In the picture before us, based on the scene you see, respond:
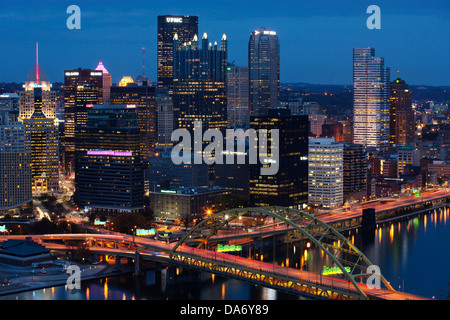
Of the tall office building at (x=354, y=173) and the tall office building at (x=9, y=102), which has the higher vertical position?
the tall office building at (x=9, y=102)

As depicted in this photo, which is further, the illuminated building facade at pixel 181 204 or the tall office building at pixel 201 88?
the tall office building at pixel 201 88

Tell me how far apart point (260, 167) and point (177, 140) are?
75.6ft

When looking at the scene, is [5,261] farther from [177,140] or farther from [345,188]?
[177,140]

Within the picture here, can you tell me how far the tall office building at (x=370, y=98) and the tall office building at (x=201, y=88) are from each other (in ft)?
78.2

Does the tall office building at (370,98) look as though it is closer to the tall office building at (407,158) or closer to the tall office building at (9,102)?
the tall office building at (407,158)

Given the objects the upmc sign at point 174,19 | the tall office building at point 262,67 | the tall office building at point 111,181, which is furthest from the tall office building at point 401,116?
the tall office building at point 111,181

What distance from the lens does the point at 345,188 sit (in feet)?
174

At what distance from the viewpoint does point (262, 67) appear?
8812 centimetres

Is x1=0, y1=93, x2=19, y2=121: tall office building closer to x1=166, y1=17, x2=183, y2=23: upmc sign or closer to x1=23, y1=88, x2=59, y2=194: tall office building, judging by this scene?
x1=23, y1=88, x2=59, y2=194: tall office building

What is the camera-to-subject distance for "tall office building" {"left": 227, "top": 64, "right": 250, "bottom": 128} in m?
86.8

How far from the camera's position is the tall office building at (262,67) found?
87.9 metres

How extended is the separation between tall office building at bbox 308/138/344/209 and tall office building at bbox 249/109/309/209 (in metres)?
1.70

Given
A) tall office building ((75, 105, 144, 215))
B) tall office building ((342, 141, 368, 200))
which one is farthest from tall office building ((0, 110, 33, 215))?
tall office building ((342, 141, 368, 200))

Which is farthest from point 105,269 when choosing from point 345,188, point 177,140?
point 177,140
